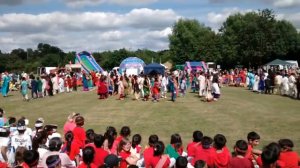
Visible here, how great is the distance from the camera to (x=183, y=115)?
698 inches

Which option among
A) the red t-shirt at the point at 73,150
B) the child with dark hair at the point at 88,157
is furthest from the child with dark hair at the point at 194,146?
the red t-shirt at the point at 73,150

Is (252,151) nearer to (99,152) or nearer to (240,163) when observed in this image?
(240,163)

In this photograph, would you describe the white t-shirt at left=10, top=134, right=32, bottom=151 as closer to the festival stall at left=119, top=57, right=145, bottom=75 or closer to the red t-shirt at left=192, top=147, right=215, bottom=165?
the red t-shirt at left=192, top=147, right=215, bottom=165

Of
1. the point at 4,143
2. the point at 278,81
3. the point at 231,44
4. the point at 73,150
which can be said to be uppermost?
the point at 231,44

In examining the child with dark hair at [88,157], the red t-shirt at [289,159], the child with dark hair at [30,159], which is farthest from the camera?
the red t-shirt at [289,159]

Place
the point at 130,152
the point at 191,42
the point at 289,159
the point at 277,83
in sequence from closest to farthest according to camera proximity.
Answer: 1. the point at 289,159
2. the point at 130,152
3. the point at 277,83
4. the point at 191,42

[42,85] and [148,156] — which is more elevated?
[42,85]

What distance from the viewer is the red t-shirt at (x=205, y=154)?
662 cm

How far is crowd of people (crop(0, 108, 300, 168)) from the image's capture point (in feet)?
19.2

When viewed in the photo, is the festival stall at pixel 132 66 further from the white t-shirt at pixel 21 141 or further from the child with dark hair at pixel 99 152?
the child with dark hair at pixel 99 152

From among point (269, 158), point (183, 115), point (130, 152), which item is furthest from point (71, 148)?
point (183, 115)

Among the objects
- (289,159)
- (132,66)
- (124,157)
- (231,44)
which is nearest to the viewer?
(289,159)

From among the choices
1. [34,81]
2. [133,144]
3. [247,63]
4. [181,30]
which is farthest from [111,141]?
[181,30]

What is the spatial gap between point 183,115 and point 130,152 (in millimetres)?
10690
